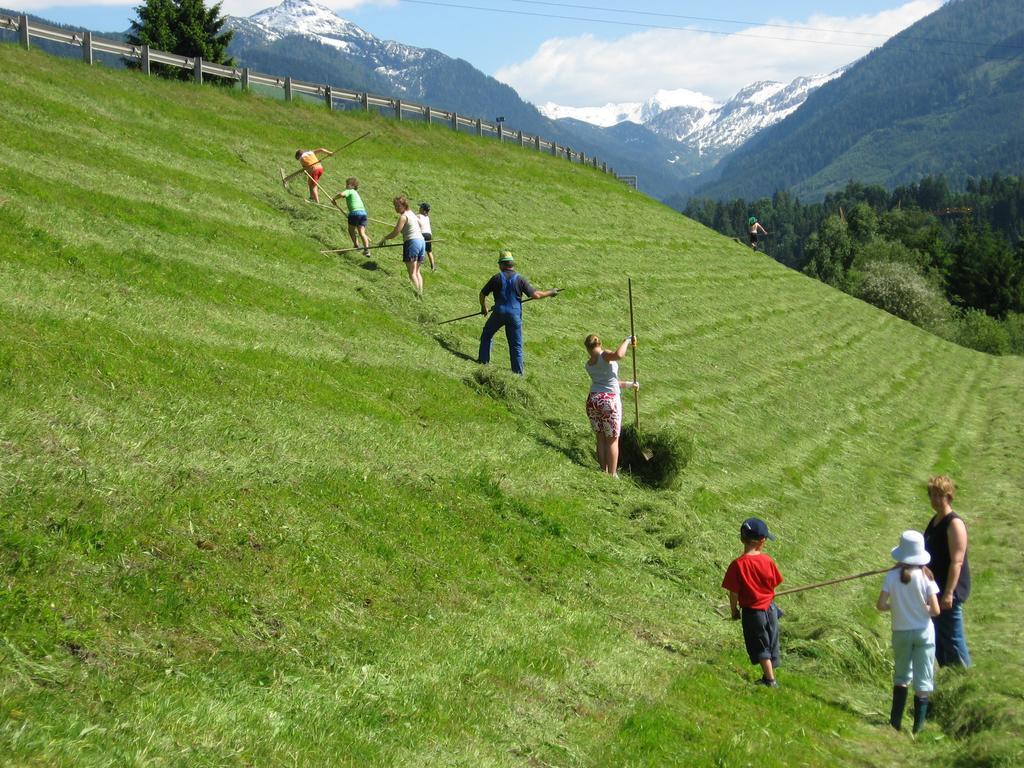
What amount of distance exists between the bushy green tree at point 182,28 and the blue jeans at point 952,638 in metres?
48.5

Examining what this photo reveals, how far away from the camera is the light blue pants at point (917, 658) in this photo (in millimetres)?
10508

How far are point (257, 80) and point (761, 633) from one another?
3754 centimetres

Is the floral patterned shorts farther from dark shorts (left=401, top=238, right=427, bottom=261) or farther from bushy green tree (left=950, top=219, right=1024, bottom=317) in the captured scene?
bushy green tree (left=950, top=219, right=1024, bottom=317)

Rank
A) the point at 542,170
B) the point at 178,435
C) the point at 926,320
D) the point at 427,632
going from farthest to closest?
1. the point at 926,320
2. the point at 542,170
3. the point at 178,435
4. the point at 427,632

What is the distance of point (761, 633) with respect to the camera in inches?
432

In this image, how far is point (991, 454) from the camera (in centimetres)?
2969

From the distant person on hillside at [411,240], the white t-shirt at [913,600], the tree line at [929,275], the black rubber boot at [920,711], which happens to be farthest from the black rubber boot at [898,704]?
the tree line at [929,275]

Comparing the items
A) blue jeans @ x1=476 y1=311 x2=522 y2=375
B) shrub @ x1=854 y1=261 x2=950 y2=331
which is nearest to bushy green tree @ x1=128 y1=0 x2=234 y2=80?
blue jeans @ x1=476 y1=311 x2=522 y2=375

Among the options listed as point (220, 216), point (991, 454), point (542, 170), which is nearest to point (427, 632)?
point (220, 216)

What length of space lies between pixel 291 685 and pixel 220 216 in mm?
17756

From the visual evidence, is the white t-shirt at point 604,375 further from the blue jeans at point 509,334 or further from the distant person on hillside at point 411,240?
the distant person on hillside at point 411,240

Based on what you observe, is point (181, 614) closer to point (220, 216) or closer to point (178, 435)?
point (178, 435)

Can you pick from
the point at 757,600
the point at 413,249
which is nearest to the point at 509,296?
the point at 413,249

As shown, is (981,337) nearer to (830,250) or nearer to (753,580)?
(830,250)
